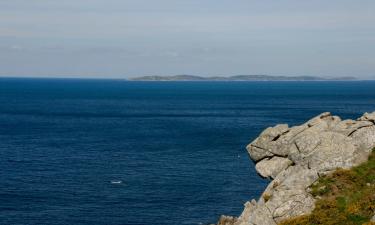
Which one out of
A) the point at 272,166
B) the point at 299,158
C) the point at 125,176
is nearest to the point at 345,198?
the point at 299,158

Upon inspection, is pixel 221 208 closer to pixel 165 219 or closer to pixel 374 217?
pixel 165 219

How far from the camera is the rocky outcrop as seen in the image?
1695 inches

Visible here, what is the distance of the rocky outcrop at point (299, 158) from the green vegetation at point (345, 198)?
987mm

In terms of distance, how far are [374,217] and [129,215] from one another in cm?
4638

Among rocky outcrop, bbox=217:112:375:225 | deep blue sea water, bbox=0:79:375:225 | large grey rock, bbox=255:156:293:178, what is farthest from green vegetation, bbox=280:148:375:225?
deep blue sea water, bbox=0:79:375:225

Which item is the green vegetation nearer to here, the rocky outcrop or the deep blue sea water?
the rocky outcrop

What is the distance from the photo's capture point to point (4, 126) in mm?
184625

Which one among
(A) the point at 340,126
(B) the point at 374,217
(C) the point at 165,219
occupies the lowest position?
(C) the point at 165,219

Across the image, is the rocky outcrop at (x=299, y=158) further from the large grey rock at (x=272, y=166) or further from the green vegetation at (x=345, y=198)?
the green vegetation at (x=345, y=198)

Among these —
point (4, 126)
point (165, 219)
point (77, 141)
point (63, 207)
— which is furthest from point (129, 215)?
point (4, 126)

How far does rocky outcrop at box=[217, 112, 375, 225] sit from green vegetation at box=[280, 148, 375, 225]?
0.99 m

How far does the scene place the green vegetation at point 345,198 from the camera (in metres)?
39.7

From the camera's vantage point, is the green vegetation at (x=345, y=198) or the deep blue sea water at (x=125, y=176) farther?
the deep blue sea water at (x=125, y=176)

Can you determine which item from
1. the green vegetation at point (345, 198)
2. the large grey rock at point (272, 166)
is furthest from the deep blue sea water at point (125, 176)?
the green vegetation at point (345, 198)
